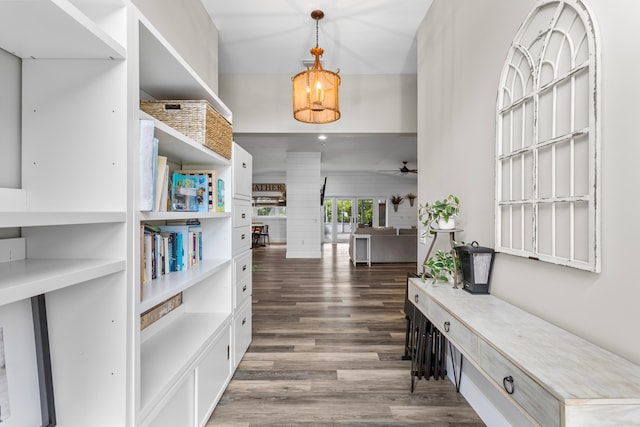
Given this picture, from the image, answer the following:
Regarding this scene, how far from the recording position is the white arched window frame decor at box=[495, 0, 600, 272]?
3.57 ft

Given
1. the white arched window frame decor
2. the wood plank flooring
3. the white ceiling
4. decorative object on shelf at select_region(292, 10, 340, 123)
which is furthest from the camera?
the white ceiling

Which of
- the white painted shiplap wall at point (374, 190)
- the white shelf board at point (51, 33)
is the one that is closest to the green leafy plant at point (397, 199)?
the white painted shiplap wall at point (374, 190)

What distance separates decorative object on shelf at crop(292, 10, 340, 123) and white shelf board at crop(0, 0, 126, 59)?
174 cm

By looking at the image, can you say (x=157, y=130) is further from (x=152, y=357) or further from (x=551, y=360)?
(x=551, y=360)

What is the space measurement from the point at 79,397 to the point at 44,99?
964 millimetres

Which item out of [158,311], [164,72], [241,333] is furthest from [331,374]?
[164,72]

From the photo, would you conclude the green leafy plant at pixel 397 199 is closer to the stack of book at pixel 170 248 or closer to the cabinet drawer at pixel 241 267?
the cabinet drawer at pixel 241 267

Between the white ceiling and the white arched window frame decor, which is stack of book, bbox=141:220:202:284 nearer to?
the white arched window frame decor

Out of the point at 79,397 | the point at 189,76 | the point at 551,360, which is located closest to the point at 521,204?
the point at 551,360

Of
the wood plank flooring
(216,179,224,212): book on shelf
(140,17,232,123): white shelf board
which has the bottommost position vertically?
the wood plank flooring

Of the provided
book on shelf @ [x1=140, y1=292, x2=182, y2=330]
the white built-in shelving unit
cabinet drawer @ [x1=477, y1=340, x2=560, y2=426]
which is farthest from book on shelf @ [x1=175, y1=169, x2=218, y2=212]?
cabinet drawer @ [x1=477, y1=340, x2=560, y2=426]

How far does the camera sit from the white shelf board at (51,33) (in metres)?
0.79

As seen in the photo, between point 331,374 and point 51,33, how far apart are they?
2.34 meters

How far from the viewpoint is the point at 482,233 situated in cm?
182
